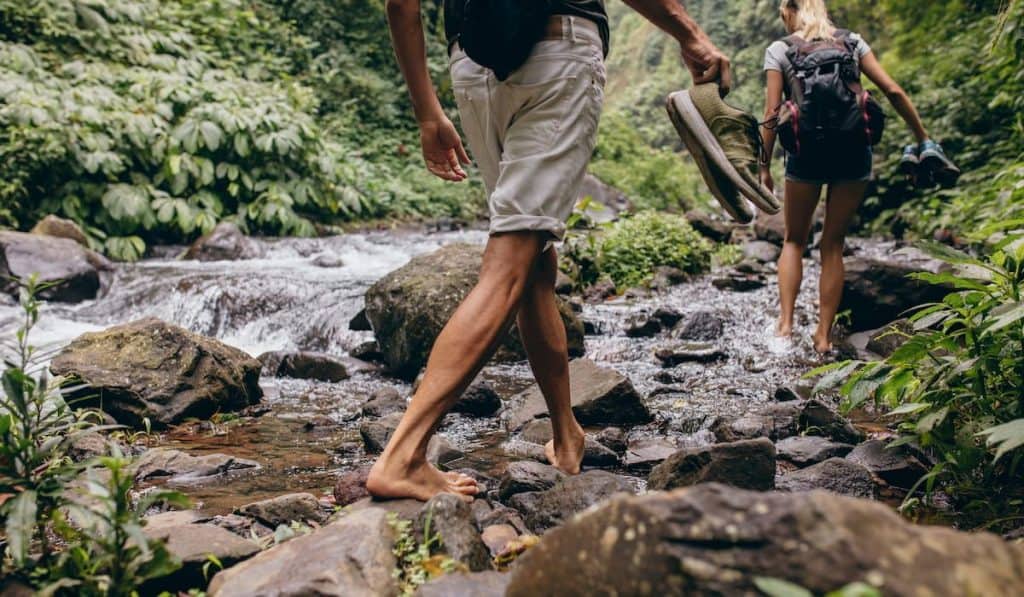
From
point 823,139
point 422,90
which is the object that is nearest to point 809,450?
point 422,90

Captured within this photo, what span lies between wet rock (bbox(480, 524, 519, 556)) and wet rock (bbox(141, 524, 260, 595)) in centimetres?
57

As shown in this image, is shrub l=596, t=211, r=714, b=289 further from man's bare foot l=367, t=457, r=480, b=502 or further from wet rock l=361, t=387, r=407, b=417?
man's bare foot l=367, t=457, r=480, b=502

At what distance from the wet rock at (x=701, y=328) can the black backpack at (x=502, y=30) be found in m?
3.71

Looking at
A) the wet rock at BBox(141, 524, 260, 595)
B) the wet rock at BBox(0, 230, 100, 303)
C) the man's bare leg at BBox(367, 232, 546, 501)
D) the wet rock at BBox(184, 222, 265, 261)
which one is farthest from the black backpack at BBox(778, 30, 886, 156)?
the wet rock at BBox(184, 222, 265, 261)

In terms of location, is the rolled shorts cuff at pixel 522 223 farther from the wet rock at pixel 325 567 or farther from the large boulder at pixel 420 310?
the large boulder at pixel 420 310

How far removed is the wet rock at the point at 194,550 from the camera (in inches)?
64.5

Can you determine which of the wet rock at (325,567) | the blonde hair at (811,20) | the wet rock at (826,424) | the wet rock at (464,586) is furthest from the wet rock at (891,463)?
the blonde hair at (811,20)

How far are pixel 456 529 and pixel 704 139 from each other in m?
1.47

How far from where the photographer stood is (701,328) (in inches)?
221

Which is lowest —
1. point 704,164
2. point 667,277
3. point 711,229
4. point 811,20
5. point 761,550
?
point 711,229

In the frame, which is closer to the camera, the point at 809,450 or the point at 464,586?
the point at 464,586

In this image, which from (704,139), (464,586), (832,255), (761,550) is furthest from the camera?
(832,255)

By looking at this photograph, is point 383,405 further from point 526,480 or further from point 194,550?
point 194,550

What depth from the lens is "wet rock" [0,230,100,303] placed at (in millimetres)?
7066
